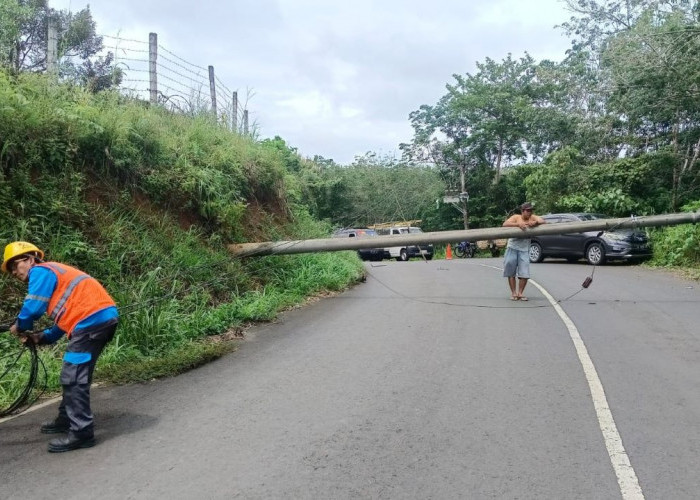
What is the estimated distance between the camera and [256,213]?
1271cm

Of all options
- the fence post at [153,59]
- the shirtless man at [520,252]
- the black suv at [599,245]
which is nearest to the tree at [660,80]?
the black suv at [599,245]

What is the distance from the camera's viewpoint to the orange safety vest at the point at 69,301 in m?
4.43

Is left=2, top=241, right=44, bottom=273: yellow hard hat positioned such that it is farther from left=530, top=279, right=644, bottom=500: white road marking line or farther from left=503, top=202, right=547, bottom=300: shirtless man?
left=503, top=202, right=547, bottom=300: shirtless man

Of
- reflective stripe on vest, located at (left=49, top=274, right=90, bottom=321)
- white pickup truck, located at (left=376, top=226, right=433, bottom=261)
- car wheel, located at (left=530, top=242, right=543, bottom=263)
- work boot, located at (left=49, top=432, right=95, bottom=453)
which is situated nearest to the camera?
work boot, located at (left=49, top=432, right=95, bottom=453)

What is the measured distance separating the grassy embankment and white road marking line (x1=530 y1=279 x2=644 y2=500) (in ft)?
13.8

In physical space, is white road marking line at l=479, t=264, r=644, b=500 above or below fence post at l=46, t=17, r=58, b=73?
below

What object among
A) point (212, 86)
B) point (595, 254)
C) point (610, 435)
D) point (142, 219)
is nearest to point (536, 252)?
point (595, 254)

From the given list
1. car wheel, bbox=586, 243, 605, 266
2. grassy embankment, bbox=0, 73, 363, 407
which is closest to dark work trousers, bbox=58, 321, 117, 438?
grassy embankment, bbox=0, 73, 363, 407

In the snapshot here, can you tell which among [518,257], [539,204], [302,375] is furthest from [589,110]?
[302,375]

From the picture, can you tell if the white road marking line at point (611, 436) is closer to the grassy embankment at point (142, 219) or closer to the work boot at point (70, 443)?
the work boot at point (70, 443)

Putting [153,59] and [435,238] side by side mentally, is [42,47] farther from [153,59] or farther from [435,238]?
[435,238]

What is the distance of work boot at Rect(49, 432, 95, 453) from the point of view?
423cm

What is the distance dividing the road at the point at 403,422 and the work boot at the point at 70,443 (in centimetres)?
9

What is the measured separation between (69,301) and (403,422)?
2.79m
